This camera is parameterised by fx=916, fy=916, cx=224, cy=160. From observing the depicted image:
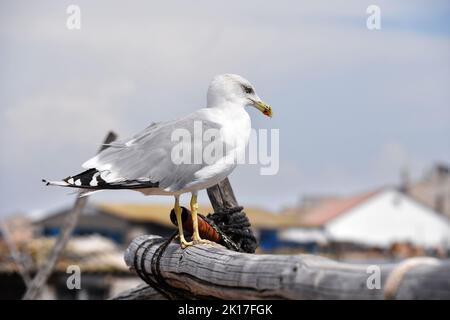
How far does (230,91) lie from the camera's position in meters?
5.21

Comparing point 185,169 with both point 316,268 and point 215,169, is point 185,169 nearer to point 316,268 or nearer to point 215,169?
point 215,169

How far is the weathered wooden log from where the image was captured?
3.39m

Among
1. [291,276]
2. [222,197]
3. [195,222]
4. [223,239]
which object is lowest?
[291,276]

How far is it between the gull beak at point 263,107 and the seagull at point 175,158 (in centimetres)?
15

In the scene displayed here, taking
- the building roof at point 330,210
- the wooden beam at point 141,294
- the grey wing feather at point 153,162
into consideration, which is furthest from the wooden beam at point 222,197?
the building roof at point 330,210

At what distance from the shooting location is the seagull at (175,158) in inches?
193

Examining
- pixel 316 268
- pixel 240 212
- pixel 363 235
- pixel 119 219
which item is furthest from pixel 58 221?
pixel 316 268

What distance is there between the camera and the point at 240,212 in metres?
6.30

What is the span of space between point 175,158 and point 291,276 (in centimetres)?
133

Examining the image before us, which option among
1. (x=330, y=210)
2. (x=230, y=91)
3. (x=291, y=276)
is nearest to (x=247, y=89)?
(x=230, y=91)

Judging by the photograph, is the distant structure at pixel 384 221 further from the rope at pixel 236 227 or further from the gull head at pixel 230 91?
the gull head at pixel 230 91

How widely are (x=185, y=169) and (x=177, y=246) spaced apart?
62cm

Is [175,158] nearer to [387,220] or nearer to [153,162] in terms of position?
[153,162]

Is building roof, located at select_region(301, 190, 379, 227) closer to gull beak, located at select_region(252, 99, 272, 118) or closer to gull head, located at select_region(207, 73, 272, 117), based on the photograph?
gull beak, located at select_region(252, 99, 272, 118)
